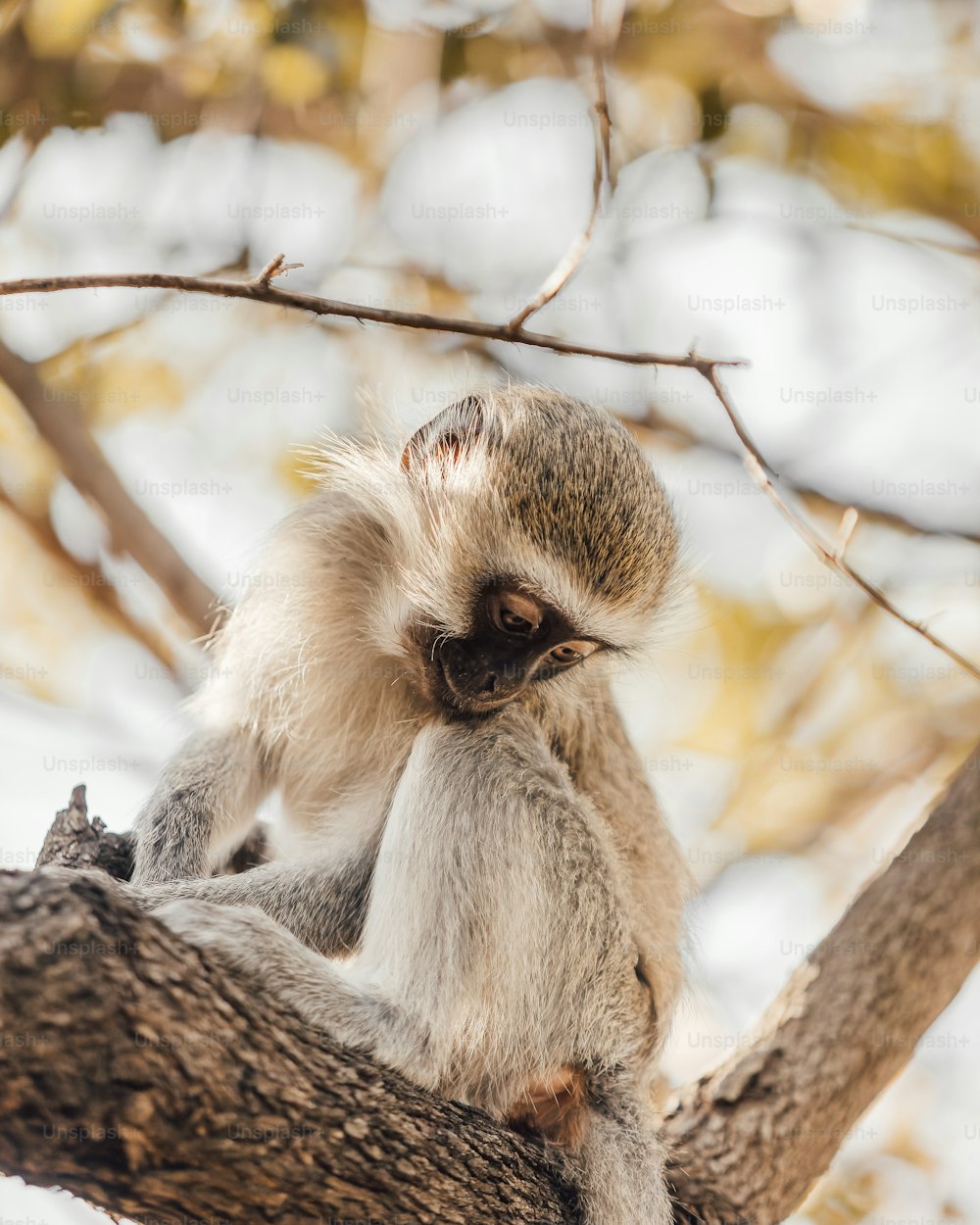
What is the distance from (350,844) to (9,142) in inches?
171

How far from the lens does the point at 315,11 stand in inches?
285

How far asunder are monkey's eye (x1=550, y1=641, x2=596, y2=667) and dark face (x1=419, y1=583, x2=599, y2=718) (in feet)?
0.06

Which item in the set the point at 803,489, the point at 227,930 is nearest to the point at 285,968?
the point at 227,930

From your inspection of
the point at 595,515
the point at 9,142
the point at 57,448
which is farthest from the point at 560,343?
the point at 9,142

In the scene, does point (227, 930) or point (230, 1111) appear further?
point (227, 930)

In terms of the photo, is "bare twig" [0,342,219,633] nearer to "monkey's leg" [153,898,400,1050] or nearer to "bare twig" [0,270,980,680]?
"monkey's leg" [153,898,400,1050]

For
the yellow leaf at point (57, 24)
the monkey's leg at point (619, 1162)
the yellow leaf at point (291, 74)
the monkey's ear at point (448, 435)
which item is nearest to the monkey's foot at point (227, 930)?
the monkey's leg at point (619, 1162)

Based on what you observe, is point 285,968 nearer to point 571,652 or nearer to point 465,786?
point 465,786

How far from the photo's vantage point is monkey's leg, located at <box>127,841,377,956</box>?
12.6 feet

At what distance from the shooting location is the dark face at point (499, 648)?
12.7 feet

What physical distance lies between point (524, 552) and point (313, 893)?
1297 mm

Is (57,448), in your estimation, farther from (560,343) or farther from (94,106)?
(560,343)

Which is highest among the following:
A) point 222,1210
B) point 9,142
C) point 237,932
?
point 9,142

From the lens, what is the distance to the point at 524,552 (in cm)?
391
